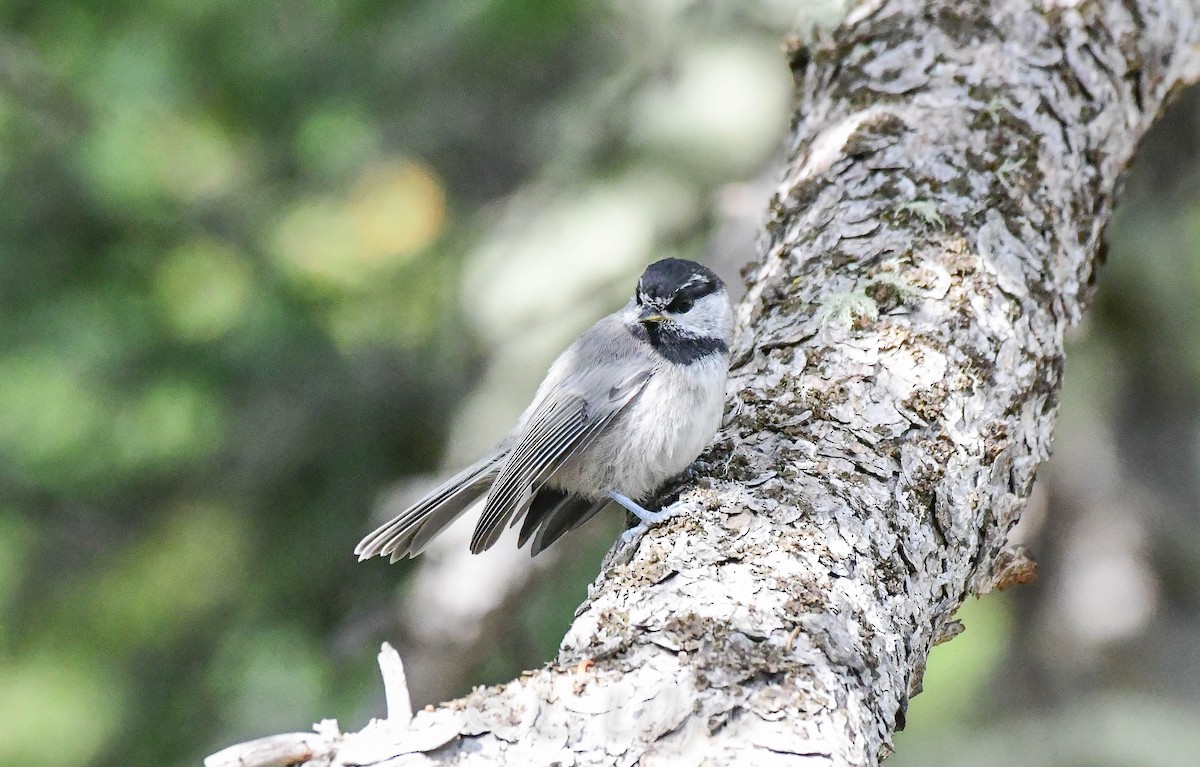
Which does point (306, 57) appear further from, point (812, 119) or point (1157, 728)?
point (1157, 728)

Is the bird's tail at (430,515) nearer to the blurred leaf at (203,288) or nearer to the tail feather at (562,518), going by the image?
the tail feather at (562,518)

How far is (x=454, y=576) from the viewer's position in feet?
11.6

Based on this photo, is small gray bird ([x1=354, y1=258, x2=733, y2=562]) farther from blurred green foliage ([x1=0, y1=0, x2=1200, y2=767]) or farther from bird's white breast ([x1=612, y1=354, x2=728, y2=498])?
blurred green foliage ([x1=0, y1=0, x2=1200, y2=767])

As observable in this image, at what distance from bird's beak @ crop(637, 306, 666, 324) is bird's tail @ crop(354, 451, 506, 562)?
587 mm

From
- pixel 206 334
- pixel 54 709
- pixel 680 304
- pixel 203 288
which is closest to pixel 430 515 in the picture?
pixel 680 304

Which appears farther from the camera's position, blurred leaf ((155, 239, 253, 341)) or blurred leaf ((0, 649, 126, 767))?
blurred leaf ((155, 239, 253, 341))

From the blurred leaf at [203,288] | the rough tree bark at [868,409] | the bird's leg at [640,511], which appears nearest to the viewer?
the rough tree bark at [868,409]

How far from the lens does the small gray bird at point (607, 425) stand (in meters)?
2.76

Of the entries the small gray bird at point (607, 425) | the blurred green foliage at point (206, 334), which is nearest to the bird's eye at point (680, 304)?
the small gray bird at point (607, 425)

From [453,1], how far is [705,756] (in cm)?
278

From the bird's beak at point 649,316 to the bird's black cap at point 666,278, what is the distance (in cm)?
4

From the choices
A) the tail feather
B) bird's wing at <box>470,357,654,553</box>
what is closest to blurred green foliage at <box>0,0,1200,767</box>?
the tail feather

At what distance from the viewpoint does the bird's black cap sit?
2984 mm

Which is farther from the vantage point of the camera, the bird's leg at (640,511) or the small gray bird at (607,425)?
the small gray bird at (607,425)
